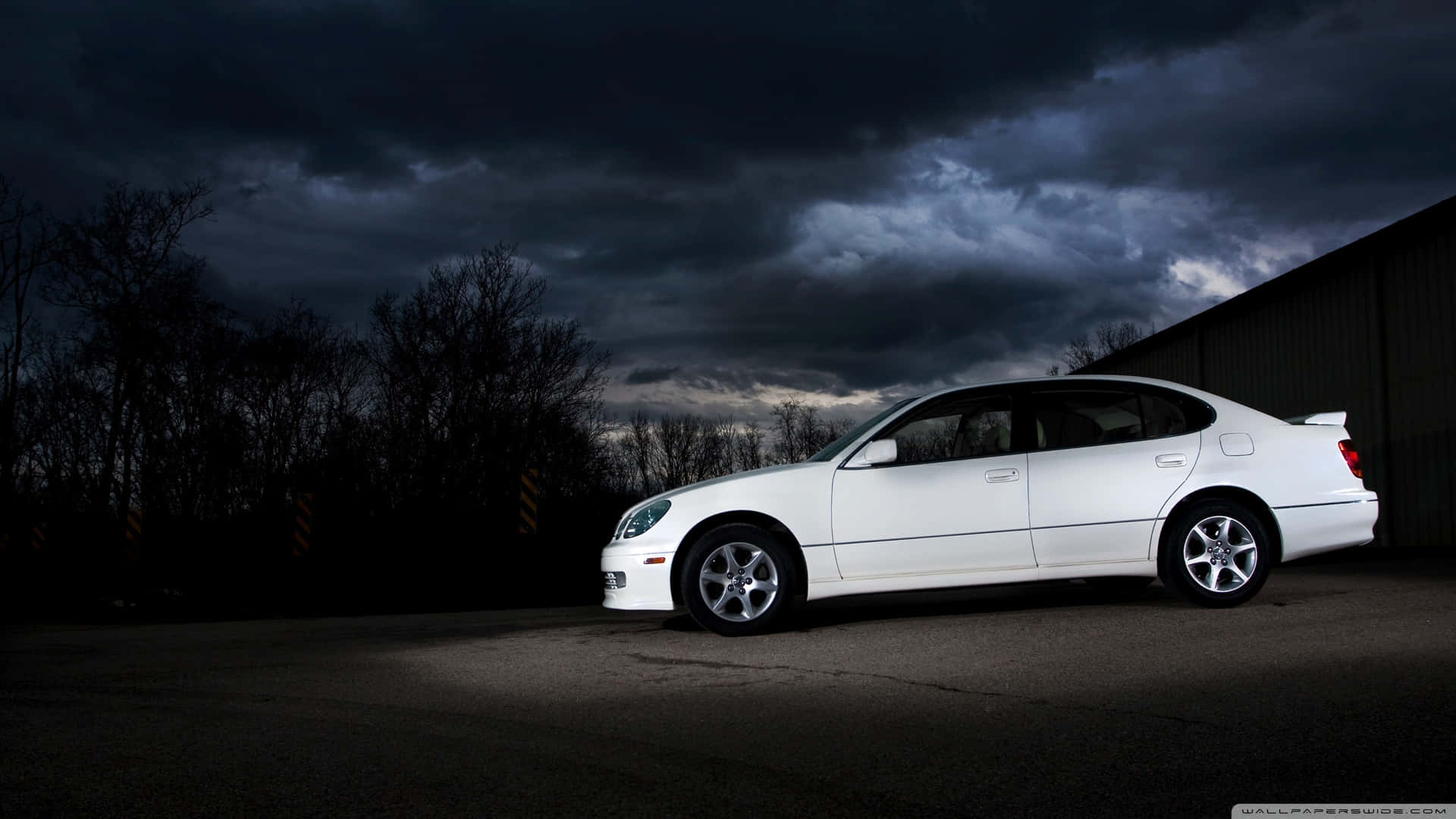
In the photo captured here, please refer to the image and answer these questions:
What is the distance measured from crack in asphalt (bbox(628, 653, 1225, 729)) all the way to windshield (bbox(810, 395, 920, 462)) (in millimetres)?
1821

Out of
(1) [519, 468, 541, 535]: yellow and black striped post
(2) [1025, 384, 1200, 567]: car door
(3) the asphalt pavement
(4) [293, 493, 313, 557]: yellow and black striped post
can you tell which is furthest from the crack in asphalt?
(4) [293, 493, 313, 557]: yellow and black striped post

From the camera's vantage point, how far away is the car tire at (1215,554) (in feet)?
22.9

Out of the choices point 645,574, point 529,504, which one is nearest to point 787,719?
point 645,574

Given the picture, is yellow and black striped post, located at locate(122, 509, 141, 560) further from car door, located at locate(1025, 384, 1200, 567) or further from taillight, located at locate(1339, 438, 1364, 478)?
taillight, located at locate(1339, 438, 1364, 478)

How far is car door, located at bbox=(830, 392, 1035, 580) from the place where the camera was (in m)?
6.80

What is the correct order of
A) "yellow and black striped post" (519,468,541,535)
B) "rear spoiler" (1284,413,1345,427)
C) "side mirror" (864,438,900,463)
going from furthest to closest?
"yellow and black striped post" (519,468,541,535) → "rear spoiler" (1284,413,1345,427) → "side mirror" (864,438,900,463)

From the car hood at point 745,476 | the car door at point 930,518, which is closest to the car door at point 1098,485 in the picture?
the car door at point 930,518

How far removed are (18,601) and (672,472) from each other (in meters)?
72.0

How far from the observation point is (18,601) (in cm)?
1730

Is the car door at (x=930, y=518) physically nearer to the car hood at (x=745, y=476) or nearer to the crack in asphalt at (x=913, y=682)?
the car hood at (x=745, y=476)

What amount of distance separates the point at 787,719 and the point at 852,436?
338 centimetres

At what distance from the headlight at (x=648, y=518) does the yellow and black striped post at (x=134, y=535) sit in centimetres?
1950

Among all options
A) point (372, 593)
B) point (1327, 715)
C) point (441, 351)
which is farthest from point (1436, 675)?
point (441, 351)

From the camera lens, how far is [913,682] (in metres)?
5.06
